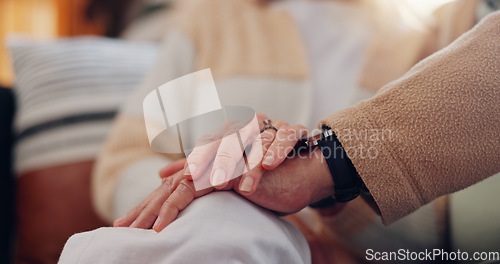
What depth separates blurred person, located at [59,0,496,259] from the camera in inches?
22.2

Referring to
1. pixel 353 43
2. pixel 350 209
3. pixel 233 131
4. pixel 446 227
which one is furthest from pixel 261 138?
pixel 353 43

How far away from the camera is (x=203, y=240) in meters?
0.30

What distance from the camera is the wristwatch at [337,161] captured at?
37 centimetres

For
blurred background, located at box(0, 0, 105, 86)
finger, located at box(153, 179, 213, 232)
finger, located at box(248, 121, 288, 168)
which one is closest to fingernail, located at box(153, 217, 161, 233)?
finger, located at box(153, 179, 213, 232)

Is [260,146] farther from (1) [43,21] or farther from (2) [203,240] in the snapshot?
(1) [43,21]

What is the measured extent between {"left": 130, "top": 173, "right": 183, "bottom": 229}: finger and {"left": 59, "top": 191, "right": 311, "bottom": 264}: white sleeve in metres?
0.02

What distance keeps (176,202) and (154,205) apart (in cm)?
3

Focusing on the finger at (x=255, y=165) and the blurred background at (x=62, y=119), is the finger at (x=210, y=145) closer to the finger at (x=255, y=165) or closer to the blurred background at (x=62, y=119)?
the finger at (x=255, y=165)

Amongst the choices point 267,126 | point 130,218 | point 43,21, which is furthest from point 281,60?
point 43,21

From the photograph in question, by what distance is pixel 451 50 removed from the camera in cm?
37

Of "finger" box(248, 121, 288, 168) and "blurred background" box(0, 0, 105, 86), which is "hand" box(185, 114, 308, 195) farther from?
"blurred background" box(0, 0, 105, 86)

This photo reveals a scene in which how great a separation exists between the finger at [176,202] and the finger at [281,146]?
2.6 inches

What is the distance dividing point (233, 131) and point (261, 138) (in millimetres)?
30

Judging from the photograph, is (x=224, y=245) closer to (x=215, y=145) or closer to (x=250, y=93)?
(x=215, y=145)
